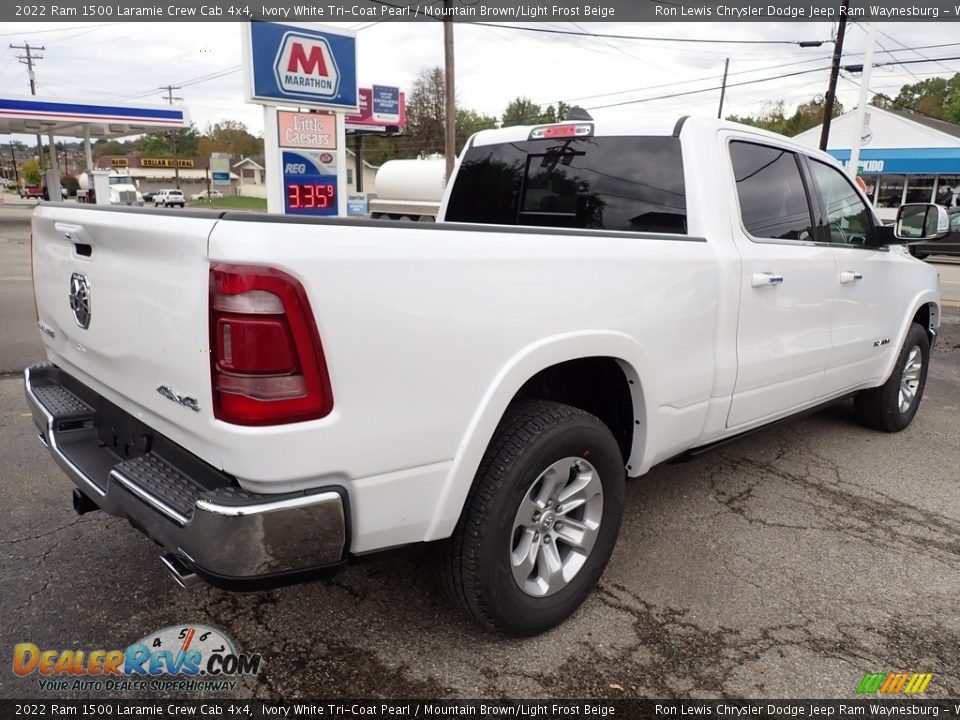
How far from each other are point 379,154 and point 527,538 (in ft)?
287

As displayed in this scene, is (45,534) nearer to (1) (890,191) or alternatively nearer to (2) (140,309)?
(2) (140,309)

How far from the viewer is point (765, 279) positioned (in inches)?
130

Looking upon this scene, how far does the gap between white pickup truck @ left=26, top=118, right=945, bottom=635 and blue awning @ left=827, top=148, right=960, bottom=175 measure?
32660 mm

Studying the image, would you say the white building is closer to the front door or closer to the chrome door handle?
the front door

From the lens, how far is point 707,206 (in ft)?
10.3

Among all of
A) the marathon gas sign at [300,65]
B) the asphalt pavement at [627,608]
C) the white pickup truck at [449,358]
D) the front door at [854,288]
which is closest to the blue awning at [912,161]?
the marathon gas sign at [300,65]

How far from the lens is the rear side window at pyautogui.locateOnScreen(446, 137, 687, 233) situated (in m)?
3.31

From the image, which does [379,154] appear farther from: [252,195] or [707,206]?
[707,206]

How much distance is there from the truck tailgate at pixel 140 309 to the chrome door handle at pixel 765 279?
237cm

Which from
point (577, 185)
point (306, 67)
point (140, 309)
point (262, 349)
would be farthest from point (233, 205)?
point (262, 349)

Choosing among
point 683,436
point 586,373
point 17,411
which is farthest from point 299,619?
point 17,411

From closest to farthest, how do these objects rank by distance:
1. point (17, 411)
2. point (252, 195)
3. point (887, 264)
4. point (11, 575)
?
point (11, 575), point (887, 264), point (17, 411), point (252, 195)

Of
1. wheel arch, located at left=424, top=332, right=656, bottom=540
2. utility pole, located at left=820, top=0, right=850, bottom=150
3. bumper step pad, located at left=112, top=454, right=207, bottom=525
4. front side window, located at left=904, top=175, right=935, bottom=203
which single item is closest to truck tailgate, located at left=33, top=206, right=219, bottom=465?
bumper step pad, located at left=112, top=454, right=207, bottom=525

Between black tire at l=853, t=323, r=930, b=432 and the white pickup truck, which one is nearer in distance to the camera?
the white pickup truck
